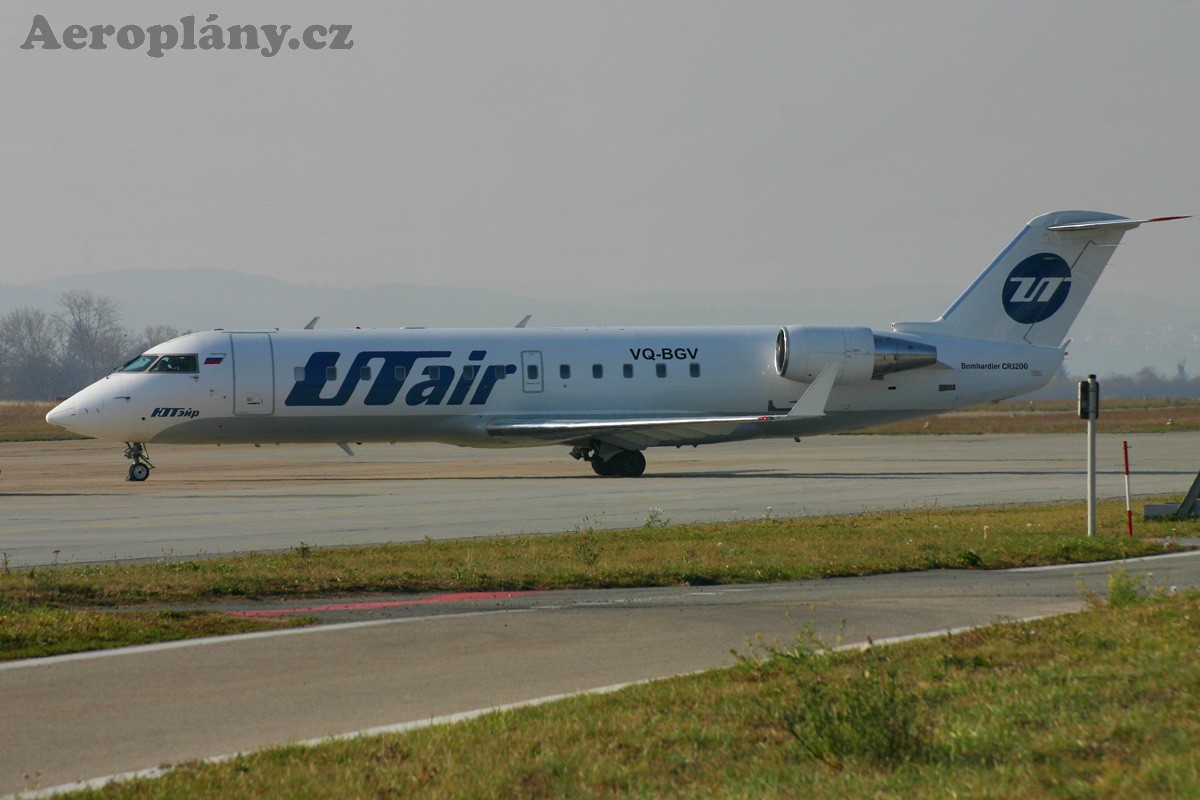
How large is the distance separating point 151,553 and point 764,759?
474 inches

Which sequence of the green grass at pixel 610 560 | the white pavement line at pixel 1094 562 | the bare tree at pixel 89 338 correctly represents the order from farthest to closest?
1. the bare tree at pixel 89 338
2. the white pavement line at pixel 1094 562
3. the green grass at pixel 610 560

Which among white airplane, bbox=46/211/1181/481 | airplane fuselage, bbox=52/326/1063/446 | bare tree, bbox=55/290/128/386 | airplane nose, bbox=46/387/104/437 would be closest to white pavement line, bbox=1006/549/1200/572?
white airplane, bbox=46/211/1181/481

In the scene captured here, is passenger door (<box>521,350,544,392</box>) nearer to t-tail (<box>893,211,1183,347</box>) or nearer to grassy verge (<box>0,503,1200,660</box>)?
t-tail (<box>893,211,1183,347</box>)

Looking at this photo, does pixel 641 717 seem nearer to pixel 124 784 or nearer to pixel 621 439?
pixel 124 784

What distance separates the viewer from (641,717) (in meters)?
7.45

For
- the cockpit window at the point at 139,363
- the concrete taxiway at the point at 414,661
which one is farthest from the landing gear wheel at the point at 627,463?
the concrete taxiway at the point at 414,661

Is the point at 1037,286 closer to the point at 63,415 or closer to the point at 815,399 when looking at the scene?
the point at 815,399

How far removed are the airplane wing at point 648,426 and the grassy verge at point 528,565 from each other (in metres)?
13.8

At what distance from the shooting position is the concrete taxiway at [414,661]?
747 cm

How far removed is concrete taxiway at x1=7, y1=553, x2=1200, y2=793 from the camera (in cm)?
747

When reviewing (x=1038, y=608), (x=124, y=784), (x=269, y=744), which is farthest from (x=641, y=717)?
(x=1038, y=608)

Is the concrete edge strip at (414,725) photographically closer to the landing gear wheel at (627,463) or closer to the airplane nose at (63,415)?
the landing gear wheel at (627,463)

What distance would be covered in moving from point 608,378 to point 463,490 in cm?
770

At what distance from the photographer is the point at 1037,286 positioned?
117ft
